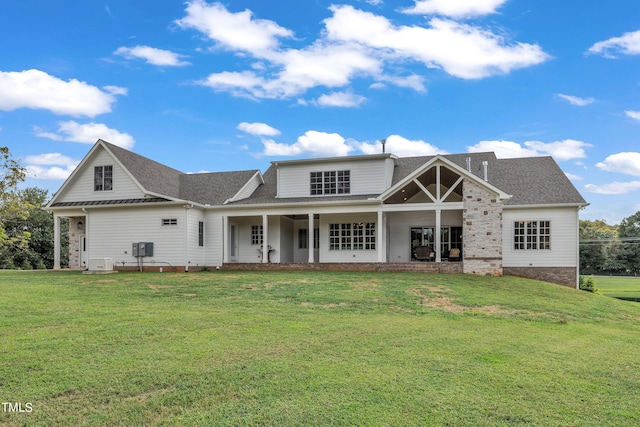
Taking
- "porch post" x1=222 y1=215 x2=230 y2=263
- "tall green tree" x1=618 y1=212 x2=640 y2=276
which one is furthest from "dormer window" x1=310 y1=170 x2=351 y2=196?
"tall green tree" x1=618 y1=212 x2=640 y2=276

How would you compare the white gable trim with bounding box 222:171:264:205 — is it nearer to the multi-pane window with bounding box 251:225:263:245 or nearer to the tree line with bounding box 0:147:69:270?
the multi-pane window with bounding box 251:225:263:245

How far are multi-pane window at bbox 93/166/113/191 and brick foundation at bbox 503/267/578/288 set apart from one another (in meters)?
19.1

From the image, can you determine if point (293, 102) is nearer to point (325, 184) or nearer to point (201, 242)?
point (325, 184)

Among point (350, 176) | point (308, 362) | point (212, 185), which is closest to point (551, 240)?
point (350, 176)

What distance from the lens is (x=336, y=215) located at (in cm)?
2303

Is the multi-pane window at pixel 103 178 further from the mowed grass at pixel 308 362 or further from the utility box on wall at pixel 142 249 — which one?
the mowed grass at pixel 308 362

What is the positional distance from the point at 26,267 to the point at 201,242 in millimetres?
25226

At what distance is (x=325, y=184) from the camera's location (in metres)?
23.5

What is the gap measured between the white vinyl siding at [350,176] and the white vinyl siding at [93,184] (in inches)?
279

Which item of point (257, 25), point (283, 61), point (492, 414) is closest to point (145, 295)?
point (492, 414)

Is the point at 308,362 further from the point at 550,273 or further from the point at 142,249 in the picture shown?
the point at 550,273

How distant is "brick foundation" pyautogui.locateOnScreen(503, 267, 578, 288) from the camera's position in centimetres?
2056

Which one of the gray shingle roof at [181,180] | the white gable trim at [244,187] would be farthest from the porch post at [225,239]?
the gray shingle roof at [181,180]

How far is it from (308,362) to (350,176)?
56.8 feet
